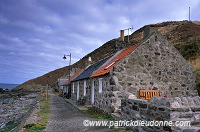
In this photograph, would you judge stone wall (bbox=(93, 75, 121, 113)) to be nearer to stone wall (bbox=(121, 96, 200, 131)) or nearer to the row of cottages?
the row of cottages

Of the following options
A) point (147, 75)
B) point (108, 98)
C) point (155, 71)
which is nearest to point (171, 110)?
point (108, 98)

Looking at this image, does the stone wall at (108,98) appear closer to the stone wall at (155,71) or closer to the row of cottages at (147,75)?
the row of cottages at (147,75)

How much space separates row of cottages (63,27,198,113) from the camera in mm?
8789

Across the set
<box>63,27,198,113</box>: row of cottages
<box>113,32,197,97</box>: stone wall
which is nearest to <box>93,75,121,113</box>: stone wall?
<box>63,27,198,113</box>: row of cottages

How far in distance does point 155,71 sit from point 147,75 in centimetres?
61

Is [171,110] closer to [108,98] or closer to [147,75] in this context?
[108,98]

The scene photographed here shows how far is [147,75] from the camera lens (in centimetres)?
951

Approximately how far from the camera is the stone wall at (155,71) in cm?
902

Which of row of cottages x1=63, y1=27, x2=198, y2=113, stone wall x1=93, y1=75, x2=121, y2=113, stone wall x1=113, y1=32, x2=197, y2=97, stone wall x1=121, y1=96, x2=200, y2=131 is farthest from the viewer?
stone wall x1=113, y1=32, x2=197, y2=97

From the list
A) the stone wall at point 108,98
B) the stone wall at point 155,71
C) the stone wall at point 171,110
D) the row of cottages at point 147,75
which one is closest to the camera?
the stone wall at point 171,110

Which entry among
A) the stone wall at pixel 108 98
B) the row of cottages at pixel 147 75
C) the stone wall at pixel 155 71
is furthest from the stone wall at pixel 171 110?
the stone wall at pixel 155 71

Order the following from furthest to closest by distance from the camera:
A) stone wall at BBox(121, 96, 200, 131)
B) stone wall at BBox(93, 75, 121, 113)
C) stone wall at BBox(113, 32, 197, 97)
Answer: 1. stone wall at BBox(113, 32, 197, 97)
2. stone wall at BBox(93, 75, 121, 113)
3. stone wall at BBox(121, 96, 200, 131)

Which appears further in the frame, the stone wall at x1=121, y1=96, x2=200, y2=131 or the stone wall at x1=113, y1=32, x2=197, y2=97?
the stone wall at x1=113, y1=32, x2=197, y2=97

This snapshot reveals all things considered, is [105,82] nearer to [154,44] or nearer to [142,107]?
[154,44]
